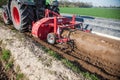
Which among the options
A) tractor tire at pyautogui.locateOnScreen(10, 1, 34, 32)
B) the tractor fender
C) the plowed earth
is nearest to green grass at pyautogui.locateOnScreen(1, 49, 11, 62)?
the plowed earth

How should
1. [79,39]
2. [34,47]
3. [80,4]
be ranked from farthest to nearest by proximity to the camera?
[80,4] → [79,39] → [34,47]

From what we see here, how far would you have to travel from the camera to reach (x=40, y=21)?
21.8 feet

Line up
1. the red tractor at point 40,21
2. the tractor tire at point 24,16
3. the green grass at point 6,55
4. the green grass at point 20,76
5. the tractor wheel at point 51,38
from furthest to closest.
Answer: the tractor tire at point 24,16 < the red tractor at point 40,21 < the tractor wheel at point 51,38 < the green grass at point 6,55 < the green grass at point 20,76

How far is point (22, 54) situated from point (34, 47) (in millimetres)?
572

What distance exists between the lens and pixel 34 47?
525cm

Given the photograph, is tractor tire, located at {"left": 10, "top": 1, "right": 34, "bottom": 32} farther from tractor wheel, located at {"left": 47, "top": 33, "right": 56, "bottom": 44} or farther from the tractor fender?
tractor wheel, located at {"left": 47, "top": 33, "right": 56, "bottom": 44}

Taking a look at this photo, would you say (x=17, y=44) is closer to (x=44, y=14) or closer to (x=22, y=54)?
(x=22, y=54)

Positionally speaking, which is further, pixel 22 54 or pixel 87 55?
pixel 87 55

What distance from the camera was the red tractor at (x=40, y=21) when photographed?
20.9ft

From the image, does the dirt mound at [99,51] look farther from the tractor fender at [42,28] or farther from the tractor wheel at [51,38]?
the tractor fender at [42,28]

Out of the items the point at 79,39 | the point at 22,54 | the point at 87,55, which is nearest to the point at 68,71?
the point at 22,54

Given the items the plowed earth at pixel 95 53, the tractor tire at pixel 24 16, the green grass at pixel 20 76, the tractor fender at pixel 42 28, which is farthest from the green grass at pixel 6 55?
the tractor tire at pixel 24 16

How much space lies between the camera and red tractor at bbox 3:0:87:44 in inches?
251

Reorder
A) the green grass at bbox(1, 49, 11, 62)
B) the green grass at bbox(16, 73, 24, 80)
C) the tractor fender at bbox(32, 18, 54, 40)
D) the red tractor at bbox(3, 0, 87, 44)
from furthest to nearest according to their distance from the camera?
the tractor fender at bbox(32, 18, 54, 40) < the red tractor at bbox(3, 0, 87, 44) < the green grass at bbox(1, 49, 11, 62) < the green grass at bbox(16, 73, 24, 80)
